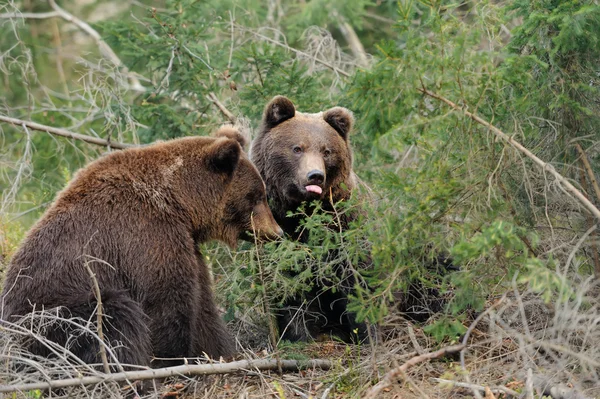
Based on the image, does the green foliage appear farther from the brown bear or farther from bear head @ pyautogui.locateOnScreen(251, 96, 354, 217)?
the brown bear

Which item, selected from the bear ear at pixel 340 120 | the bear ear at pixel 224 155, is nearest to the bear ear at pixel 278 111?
the bear ear at pixel 340 120

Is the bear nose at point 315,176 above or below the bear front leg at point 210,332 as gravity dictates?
above

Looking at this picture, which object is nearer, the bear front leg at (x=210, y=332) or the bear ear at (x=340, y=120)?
the bear front leg at (x=210, y=332)

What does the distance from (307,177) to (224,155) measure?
81cm

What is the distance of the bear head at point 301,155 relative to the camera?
7.32 m

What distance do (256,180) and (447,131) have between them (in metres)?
1.82

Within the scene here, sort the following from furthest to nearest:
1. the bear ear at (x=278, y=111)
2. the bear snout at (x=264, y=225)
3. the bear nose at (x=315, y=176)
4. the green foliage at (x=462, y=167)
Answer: the bear ear at (x=278, y=111)
the bear nose at (x=315, y=176)
the bear snout at (x=264, y=225)
the green foliage at (x=462, y=167)

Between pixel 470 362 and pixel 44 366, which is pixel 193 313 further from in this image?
pixel 470 362

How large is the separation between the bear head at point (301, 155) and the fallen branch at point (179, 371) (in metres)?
1.51

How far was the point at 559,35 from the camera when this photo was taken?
→ 6.10 metres

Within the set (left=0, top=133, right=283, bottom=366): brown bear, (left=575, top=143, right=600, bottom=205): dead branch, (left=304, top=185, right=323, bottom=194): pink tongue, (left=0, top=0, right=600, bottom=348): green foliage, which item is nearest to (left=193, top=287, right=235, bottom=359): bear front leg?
(left=0, top=133, right=283, bottom=366): brown bear

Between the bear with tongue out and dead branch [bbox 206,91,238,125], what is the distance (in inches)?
45.9

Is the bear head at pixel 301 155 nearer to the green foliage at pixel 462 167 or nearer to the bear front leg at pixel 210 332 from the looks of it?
the green foliage at pixel 462 167

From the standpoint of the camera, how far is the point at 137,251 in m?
6.33
